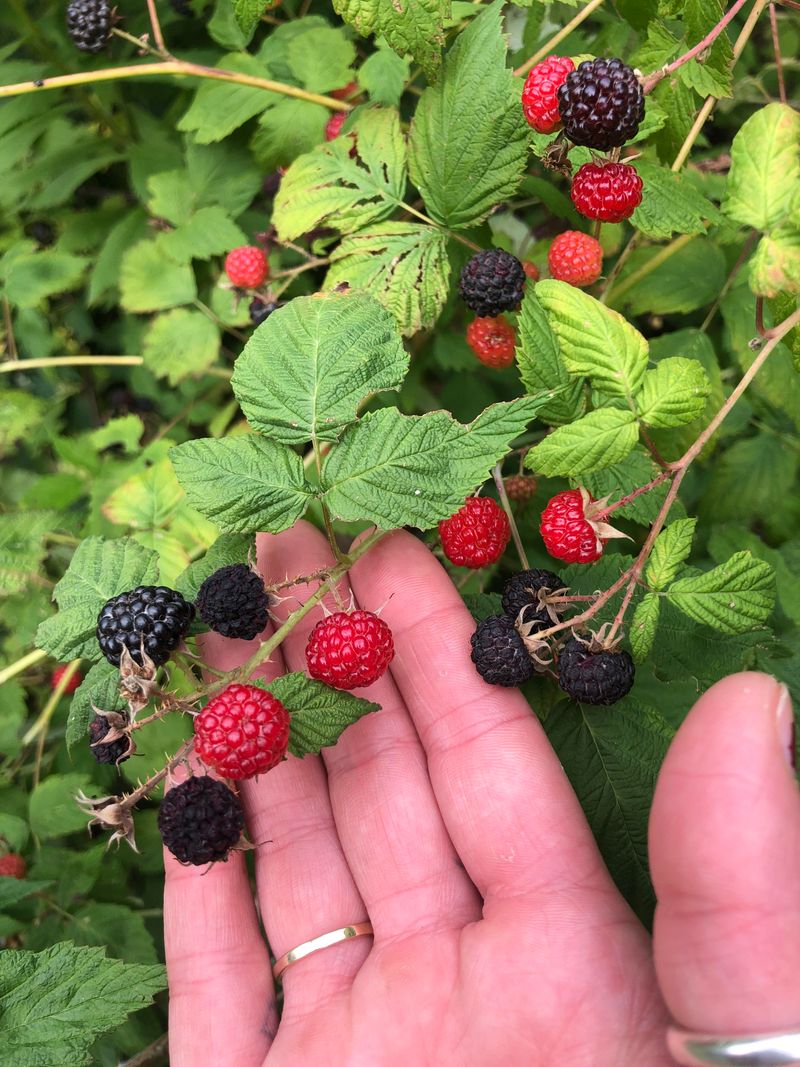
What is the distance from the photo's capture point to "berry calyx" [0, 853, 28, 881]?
7.32 feet

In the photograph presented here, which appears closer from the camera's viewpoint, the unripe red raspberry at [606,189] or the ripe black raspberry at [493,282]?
the unripe red raspberry at [606,189]

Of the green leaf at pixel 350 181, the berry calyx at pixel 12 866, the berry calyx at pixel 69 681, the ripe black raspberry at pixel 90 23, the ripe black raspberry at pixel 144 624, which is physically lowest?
the berry calyx at pixel 12 866

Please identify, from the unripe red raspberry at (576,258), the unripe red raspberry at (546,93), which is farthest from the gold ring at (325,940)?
the unripe red raspberry at (546,93)

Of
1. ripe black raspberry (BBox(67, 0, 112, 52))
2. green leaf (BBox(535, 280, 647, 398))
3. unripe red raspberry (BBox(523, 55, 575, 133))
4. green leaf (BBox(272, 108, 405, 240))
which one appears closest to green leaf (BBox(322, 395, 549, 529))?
green leaf (BBox(535, 280, 647, 398))

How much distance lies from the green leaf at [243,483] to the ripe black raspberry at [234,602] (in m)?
0.12

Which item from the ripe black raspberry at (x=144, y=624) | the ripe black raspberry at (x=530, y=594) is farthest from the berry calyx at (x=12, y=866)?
the ripe black raspberry at (x=530, y=594)

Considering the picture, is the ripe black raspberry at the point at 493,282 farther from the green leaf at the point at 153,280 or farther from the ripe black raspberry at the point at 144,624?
the green leaf at the point at 153,280

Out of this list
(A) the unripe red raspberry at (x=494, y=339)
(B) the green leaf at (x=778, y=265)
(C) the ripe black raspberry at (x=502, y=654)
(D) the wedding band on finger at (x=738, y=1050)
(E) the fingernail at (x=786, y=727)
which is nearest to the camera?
(D) the wedding band on finger at (x=738, y=1050)

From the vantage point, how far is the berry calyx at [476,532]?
5.62 ft

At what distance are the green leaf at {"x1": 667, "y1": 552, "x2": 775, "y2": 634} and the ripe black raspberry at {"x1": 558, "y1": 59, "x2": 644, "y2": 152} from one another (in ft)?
2.57

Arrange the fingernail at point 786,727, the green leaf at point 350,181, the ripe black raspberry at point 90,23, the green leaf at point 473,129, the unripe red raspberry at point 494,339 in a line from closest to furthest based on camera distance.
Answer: the fingernail at point 786,727 < the green leaf at point 473,129 < the unripe red raspberry at point 494,339 < the green leaf at point 350,181 < the ripe black raspberry at point 90,23

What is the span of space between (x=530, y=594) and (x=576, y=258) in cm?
75

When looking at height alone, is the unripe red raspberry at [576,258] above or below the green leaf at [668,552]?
above

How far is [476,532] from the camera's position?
1713 millimetres
